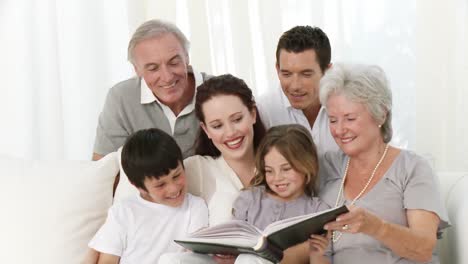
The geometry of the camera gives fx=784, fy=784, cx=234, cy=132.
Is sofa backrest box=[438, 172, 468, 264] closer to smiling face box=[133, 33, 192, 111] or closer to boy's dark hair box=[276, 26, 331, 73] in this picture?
boy's dark hair box=[276, 26, 331, 73]

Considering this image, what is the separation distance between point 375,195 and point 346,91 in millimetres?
330

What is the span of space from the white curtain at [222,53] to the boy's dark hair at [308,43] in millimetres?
576

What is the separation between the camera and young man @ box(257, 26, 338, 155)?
285 centimetres

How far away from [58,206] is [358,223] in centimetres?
106

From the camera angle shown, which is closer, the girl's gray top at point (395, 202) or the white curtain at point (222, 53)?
the girl's gray top at point (395, 202)

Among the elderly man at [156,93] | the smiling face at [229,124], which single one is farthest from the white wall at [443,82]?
the smiling face at [229,124]

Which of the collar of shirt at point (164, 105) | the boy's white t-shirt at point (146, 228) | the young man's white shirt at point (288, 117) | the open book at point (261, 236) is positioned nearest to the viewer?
the open book at point (261, 236)

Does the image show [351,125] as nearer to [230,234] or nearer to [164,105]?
[230,234]

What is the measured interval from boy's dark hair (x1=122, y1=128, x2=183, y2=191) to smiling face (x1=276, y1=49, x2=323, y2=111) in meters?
0.60

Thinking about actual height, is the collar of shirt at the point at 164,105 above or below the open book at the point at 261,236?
above

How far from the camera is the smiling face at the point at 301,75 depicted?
285 cm

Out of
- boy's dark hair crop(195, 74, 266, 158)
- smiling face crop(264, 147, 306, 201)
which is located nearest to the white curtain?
boy's dark hair crop(195, 74, 266, 158)

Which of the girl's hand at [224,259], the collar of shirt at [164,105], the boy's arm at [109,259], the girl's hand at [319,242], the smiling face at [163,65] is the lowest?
the boy's arm at [109,259]

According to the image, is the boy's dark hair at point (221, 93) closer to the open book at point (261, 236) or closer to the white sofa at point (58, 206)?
the white sofa at point (58, 206)
